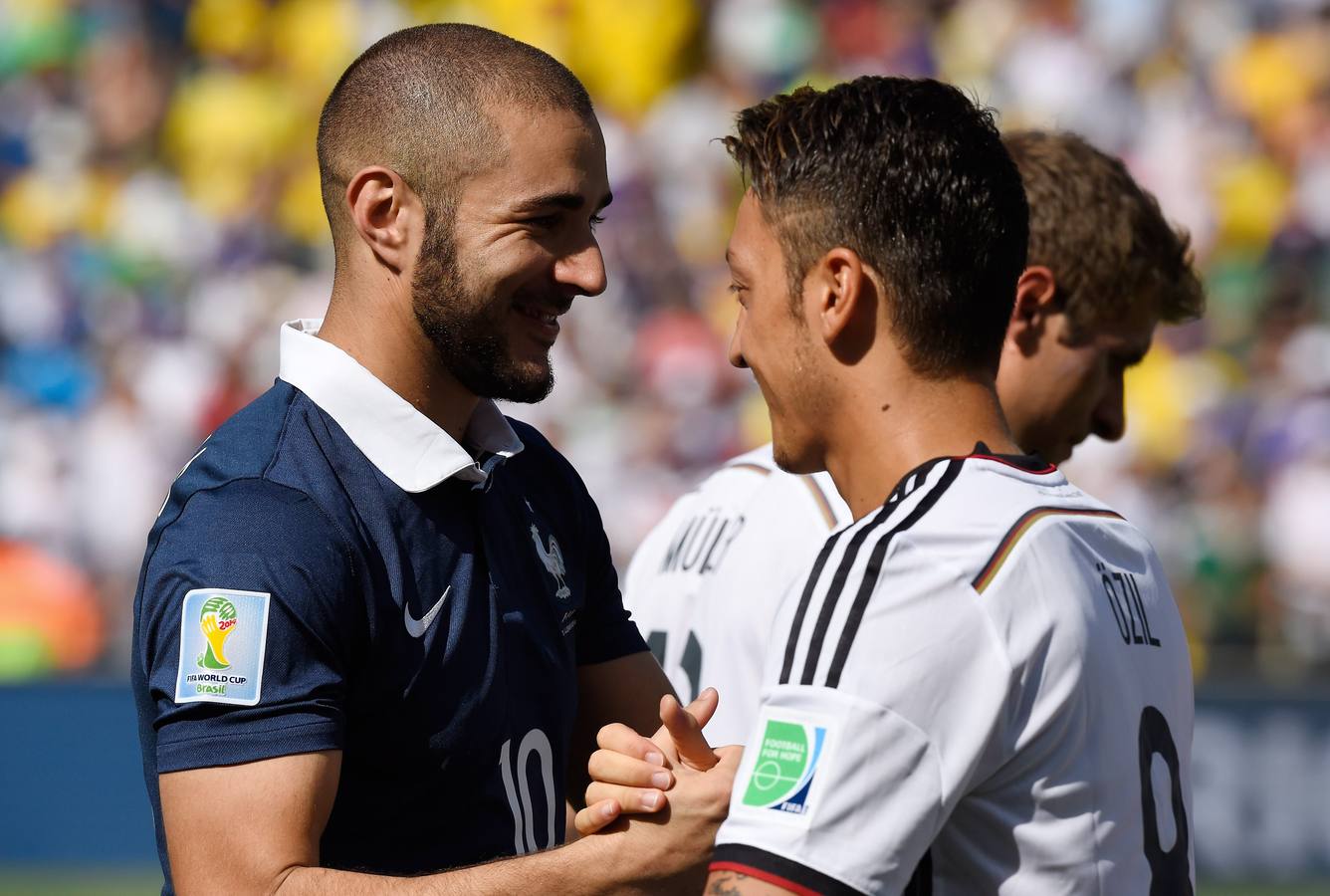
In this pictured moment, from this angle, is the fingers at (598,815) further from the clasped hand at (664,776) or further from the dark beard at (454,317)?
the dark beard at (454,317)

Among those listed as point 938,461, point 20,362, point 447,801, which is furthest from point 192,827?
point 20,362

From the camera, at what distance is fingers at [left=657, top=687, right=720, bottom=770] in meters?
2.46

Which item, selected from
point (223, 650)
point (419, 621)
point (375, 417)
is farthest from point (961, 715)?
point (375, 417)

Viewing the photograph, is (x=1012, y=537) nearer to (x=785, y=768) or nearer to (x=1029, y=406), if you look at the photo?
(x=785, y=768)

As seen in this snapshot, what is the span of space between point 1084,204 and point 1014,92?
8.04 metres

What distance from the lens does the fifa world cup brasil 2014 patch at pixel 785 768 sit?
1.98 meters

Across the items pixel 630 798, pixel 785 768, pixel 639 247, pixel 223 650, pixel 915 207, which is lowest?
pixel 630 798

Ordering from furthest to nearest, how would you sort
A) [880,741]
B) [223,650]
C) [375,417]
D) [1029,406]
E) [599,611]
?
[1029,406]
[599,611]
[375,417]
[223,650]
[880,741]

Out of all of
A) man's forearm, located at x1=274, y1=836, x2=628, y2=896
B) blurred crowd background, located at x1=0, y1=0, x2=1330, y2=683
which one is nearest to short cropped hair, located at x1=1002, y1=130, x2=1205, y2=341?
man's forearm, located at x1=274, y1=836, x2=628, y2=896

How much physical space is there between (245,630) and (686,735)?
677 mm

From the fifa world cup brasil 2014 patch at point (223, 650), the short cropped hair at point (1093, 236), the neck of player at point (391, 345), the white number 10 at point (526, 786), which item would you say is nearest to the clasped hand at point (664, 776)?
the white number 10 at point (526, 786)

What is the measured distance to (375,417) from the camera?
2654 mm

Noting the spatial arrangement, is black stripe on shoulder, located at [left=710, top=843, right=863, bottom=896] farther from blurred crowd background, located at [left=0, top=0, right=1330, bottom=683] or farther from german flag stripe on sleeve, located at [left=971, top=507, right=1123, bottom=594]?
blurred crowd background, located at [left=0, top=0, right=1330, bottom=683]

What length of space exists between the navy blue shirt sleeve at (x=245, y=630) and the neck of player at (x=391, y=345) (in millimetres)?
413
